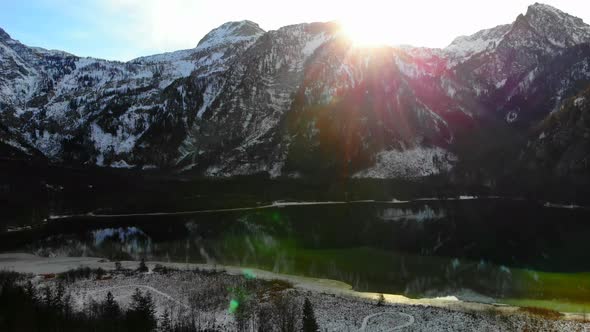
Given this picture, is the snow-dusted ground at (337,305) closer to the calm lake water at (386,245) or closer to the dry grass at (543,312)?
the dry grass at (543,312)

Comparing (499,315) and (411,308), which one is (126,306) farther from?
(499,315)

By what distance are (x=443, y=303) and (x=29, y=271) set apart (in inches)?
2807

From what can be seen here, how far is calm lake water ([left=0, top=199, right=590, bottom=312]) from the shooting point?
77562 millimetres

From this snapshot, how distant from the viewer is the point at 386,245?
113750mm

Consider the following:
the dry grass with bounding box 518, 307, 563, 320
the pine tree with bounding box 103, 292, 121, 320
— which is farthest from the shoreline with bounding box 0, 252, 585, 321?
the pine tree with bounding box 103, 292, 121, 320

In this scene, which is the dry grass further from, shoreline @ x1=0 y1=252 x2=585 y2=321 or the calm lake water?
the calm lake water

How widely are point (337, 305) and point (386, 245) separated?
54528 mm

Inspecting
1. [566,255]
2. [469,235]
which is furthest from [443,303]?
[469,235]

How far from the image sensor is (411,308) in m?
59.9

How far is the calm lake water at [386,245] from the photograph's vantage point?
77.6 m

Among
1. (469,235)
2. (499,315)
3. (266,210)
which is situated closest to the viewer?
(499,315)

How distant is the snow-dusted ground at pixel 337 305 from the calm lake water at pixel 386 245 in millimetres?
6319

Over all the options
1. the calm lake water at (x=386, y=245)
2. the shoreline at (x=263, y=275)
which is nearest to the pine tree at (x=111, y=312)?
the shoreline at (x=263, y=275)

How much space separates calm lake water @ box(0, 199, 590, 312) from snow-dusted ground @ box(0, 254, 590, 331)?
6.32m
